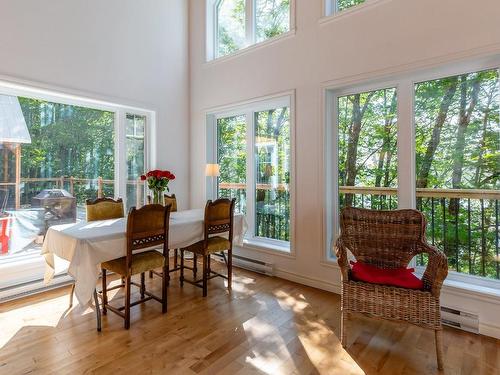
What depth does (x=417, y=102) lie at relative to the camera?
2.80 m

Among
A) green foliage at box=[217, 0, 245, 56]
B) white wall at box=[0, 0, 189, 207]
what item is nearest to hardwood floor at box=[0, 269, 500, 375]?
white wall at box=[0, 0, 189, 207]

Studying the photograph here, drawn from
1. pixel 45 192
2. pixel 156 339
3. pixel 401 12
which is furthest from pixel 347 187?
pixel 45 192

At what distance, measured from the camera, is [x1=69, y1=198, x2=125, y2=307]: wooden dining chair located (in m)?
3.05

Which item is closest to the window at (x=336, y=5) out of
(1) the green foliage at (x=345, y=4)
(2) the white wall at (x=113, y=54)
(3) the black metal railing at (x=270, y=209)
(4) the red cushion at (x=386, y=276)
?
(1) the green foliage at (x=345, y=4)

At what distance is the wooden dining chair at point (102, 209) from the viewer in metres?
3.05

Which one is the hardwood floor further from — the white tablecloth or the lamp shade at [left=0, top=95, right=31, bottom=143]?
the lamp shade at [left=0, top=95, right=31, bottom=143]

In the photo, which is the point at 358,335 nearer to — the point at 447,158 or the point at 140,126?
the point at 447,158

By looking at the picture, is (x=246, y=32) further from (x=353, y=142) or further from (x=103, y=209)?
(x=103, y=209)

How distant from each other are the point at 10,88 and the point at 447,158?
438 centimetres

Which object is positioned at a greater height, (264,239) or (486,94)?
(486,94)

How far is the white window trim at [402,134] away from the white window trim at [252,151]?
1.34ft

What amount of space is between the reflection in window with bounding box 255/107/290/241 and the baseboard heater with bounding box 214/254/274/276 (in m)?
0.40

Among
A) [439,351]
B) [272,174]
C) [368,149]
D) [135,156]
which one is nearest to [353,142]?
[368,149]

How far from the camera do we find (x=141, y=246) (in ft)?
8.11
